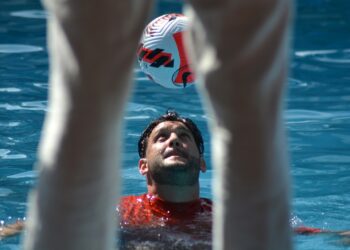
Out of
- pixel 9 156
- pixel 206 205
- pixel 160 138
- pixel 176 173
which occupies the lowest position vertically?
pixel 9 156

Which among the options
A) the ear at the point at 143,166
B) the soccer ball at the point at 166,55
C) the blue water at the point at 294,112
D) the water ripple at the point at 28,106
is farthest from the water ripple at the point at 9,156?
the ear at the point at 143,166

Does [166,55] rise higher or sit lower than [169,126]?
higher

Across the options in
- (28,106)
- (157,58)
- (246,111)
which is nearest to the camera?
(246,111)

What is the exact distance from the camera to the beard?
4465mm

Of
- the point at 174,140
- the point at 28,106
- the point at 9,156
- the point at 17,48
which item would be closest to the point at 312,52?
the point at 17,48

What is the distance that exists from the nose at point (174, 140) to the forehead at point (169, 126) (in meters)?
0.05

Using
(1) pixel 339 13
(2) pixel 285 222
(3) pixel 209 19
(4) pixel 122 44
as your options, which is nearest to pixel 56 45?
(4) pixel 122 44

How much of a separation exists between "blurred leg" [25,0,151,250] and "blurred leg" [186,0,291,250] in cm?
15

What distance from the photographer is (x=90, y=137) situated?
1827 millimetres

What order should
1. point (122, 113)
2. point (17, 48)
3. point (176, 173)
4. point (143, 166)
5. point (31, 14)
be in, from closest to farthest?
1. point (122, 113)
2. point (176, 173)
3. point (143, 166)
4. point (17, 48)
5. point (31, 14)

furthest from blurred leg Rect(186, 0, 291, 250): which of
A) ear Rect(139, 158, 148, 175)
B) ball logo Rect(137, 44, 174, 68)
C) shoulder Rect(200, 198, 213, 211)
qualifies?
ball logo Rect(137, 44, 174, 68)

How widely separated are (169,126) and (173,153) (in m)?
0.19

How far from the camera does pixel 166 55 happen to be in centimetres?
503

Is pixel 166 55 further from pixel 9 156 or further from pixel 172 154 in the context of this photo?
pixel 9 156
